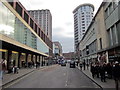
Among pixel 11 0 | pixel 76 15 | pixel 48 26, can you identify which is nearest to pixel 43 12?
pixel 48 26

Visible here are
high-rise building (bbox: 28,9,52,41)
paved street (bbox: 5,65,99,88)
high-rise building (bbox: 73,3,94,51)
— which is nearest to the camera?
paved street (bbox: 5,65,99,88)

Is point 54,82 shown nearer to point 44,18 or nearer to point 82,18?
point 82,18

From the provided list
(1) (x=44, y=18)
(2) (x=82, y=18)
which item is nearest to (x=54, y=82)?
(2) (x=82, y=18)

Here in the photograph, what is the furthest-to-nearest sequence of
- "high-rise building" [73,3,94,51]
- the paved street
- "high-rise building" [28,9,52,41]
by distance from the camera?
"high-rise building" [28,9,52,41], "high-rise building" [73,3,94,51], the paved street

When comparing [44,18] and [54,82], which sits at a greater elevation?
[44,18]

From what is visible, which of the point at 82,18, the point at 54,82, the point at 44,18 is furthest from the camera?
the point at 44,18

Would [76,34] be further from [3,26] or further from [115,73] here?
[115,73]

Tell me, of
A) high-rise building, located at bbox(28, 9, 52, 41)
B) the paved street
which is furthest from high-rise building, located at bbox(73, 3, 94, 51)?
the paved street

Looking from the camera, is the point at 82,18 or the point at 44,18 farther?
the point at 44,18

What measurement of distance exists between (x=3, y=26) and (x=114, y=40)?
15.4 meters

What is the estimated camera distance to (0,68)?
13656 millimetres

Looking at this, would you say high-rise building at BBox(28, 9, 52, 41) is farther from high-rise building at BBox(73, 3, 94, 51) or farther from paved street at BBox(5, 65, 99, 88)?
paved street at BBox(5, 65, 99, 88)

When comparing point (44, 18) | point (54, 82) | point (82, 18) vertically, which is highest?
point (44, 18)

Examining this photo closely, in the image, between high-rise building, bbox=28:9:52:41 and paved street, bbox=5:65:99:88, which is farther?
high-rise building, bbox=28:9:52:41
